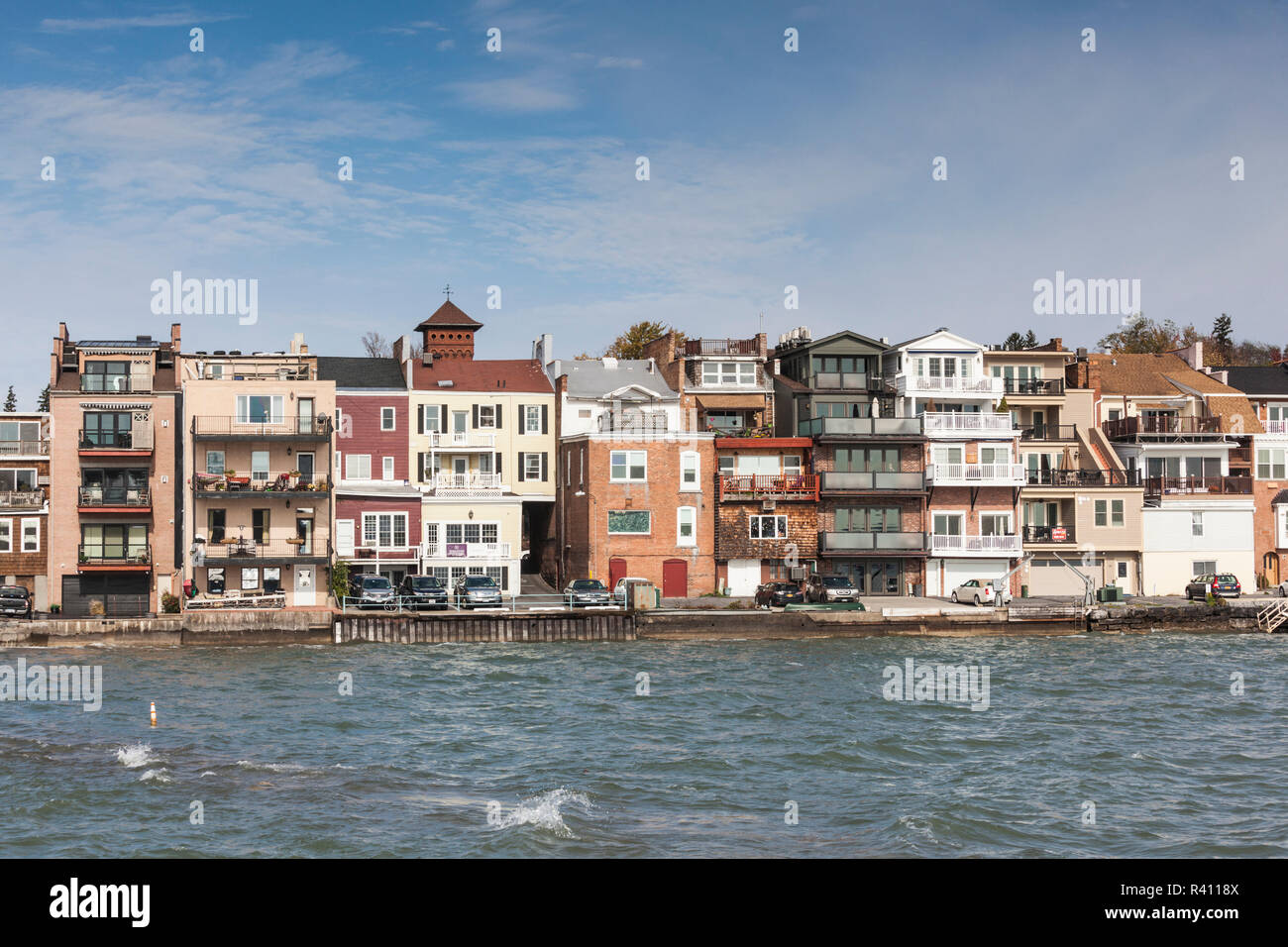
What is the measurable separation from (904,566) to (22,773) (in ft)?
166

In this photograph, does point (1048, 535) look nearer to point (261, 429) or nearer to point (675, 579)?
point (675, 579)

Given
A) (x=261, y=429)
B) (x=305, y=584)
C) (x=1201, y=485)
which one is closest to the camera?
(x=261, y=429)

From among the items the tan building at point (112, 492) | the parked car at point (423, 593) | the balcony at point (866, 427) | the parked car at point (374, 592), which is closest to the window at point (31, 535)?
the tan building at point (112, 492)

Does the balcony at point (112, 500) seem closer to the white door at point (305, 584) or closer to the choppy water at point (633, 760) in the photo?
the white door at point (305, 584)

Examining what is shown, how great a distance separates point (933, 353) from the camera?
7238 centimetres

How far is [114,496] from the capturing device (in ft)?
197

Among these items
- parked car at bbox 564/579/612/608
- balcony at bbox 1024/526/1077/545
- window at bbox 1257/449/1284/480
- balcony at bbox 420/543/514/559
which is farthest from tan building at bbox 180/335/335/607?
window at bbox 1257/449/1284/480

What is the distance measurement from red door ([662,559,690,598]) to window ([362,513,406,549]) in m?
14.1

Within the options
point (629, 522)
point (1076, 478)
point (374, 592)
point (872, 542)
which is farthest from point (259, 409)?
point (1076, 478)

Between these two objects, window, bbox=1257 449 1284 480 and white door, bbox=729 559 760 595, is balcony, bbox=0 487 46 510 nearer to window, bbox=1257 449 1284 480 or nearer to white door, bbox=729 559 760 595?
white door, bbox=729 559 760 595

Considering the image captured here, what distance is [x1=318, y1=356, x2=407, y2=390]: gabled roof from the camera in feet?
234

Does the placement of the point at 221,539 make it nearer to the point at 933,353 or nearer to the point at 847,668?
the point at 847,668

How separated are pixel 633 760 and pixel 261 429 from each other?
36.7 metres
